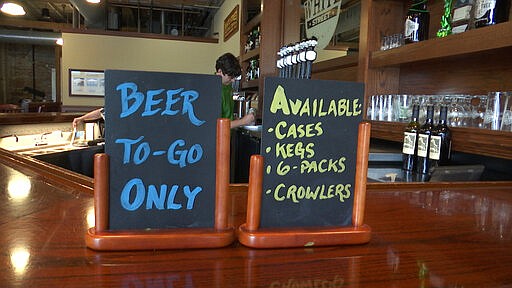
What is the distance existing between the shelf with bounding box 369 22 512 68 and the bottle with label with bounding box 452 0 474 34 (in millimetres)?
142

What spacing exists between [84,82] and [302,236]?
7.99m

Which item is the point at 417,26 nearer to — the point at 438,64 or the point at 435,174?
the point at 438,64

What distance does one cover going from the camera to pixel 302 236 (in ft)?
2.02

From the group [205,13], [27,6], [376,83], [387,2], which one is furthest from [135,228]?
[27,6]

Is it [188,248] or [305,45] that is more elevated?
[305,45]

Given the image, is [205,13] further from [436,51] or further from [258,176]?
[258,176]

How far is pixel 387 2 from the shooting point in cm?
247

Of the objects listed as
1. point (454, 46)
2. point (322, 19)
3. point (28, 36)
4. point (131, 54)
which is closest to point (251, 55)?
point (322, 19)

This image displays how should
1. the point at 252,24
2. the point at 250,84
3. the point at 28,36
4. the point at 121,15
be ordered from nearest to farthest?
the point at 252,24 < the point at 250,84 < the point at 121,15 < the point at 28,36

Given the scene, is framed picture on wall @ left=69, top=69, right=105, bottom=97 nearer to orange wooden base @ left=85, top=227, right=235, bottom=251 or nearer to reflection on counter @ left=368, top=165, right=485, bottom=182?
reflection on counter @ left=368, top=165, right=485, bottom=182

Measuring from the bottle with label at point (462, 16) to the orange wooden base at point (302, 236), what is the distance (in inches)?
61.7

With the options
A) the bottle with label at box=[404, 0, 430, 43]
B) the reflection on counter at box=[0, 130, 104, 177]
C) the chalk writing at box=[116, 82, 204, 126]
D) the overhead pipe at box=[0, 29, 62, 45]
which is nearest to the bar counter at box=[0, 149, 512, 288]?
the chalk writing at box=[116, 82, 204, 126]

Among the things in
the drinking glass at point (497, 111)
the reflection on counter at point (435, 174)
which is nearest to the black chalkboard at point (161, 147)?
the reflection on counter at point (435, 174)

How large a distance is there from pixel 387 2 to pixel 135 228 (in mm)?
2326
